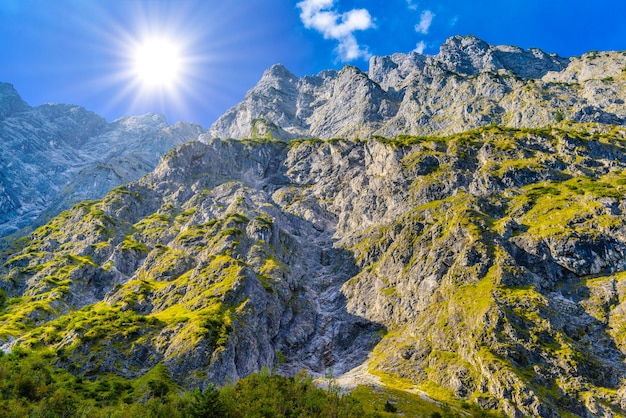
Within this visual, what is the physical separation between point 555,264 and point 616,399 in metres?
59.8

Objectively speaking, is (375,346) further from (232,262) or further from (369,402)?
(232,262)

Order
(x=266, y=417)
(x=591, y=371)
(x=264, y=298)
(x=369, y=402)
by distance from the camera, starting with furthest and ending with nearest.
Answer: (x=264, y=298), (x=591, y=371), (x=369, y=402), (x=266, y=417)

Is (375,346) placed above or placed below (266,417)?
above

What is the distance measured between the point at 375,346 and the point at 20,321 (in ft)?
490

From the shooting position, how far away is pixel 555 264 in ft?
521

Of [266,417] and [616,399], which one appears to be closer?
[266,417]

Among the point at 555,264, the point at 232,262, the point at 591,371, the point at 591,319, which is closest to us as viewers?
the point at 591,371

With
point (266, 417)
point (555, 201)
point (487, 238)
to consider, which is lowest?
point (266, 417)

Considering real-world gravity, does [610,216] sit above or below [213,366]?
→ above

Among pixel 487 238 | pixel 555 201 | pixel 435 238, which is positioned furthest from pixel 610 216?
pixel 435 238

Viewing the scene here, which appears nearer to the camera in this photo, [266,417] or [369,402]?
[266,417]

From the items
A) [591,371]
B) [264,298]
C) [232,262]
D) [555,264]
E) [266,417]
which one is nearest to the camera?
[266,417]

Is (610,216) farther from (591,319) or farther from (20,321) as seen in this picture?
(20,321)

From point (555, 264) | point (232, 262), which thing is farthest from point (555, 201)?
point (232, 262)
